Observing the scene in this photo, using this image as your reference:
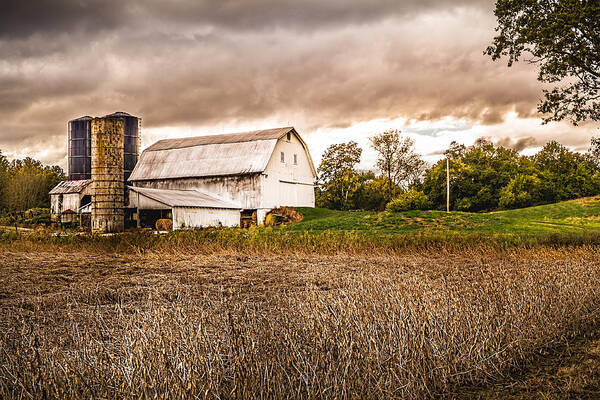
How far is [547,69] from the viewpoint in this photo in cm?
1755

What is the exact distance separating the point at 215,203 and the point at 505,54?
67.2 ft

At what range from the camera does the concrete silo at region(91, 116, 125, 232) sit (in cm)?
1066

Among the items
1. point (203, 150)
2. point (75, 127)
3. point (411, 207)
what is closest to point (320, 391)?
point (203, 150)

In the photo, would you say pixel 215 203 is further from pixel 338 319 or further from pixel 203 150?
pixel 338 319

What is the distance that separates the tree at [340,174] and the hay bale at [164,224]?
23.9m

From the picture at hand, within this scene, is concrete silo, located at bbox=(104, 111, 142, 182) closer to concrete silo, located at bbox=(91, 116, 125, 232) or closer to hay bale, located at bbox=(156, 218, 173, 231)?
hay bale, located at bbox=(156, 218, 173, 231)

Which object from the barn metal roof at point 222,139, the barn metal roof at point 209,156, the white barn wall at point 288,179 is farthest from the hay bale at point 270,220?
the barn metal roof at point 222,139

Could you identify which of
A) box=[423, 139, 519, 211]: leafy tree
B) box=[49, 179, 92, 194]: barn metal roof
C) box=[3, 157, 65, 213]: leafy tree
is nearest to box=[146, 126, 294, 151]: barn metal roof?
box=[49, 179, 92, 194]: barn metal roof

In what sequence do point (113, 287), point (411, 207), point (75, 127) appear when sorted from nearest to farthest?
point (113, 287)
point (411, 207)
point (75, 127)

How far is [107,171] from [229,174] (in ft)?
79.4

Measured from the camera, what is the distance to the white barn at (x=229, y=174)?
33.3m

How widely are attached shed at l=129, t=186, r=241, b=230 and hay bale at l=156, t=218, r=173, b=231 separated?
226mm

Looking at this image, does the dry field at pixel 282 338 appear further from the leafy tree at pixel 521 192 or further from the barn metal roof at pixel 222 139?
the leafy tree at pixel 521 192

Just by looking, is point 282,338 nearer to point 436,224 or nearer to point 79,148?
point 436,224
